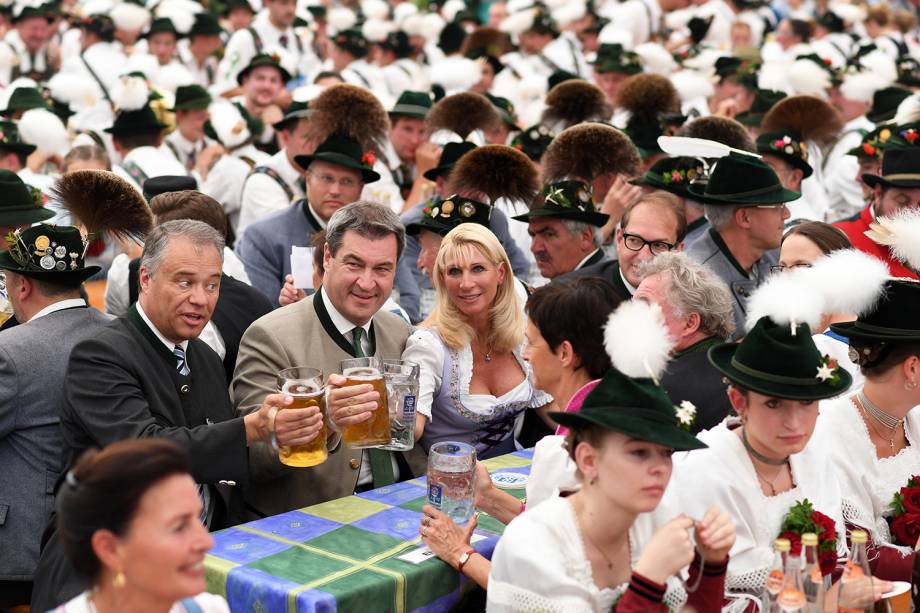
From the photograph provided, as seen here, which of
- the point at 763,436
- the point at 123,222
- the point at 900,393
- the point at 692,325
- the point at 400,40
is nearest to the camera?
the point at 763,436

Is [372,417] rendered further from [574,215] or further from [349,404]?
[574,215]

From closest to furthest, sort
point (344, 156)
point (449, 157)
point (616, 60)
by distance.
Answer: point (344, 156) < point (449, 157) < point (616, 60)

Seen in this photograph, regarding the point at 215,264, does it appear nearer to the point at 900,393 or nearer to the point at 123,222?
the point at 123,222

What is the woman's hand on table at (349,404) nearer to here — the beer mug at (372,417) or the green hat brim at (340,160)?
the beer mug at (372,417)

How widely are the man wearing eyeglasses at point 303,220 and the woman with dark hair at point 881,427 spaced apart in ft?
11.4

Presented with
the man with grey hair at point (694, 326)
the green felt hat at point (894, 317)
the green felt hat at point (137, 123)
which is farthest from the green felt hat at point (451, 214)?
the green felt hat at point (137, 123)

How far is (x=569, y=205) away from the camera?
6.21 m

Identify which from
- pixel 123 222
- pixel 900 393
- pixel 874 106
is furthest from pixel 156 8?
pixel 900 393

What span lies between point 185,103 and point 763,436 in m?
7.80

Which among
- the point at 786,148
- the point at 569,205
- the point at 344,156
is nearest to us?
the point at 569,205

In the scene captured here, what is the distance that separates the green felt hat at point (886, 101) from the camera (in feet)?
33.7

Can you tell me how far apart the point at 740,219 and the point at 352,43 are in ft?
28.9

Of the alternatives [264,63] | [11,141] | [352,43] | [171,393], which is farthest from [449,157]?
[352,43]

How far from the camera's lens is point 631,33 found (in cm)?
1542
